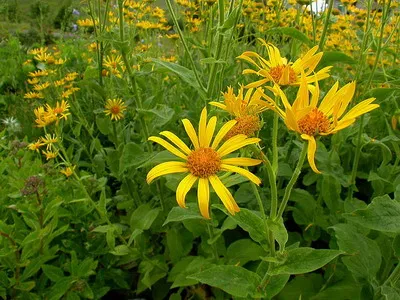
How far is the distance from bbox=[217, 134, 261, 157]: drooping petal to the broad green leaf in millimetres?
492

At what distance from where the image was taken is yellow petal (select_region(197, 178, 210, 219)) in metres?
0.94

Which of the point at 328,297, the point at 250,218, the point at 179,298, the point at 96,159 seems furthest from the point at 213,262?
the point at 96,159

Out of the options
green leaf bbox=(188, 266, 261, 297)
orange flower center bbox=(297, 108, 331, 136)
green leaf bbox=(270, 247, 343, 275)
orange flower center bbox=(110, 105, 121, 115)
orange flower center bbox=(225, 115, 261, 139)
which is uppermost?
orange flower center bbox=(297, 108, 331, 136)

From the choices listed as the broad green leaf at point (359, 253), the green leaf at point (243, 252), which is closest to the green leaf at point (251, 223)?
the broad green leaf at point (359, 253)

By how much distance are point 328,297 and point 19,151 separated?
1.38 meters

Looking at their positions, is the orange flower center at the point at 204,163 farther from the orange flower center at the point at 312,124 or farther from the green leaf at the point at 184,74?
the green leaf at the point at 184,74

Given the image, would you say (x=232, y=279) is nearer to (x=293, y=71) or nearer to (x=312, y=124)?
(x=312, y=124)

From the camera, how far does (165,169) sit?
3.34 feet

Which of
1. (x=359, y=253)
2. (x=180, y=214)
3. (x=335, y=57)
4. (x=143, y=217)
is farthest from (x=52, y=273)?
(x=335, y=57)

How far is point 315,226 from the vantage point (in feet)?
5.90

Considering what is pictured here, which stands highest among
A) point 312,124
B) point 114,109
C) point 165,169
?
point 312,124

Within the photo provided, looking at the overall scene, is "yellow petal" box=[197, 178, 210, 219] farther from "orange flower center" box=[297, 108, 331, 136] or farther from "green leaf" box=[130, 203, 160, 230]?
"green leaf" box=[130, 203, 160, 230]

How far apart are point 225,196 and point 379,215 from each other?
429 millimetres

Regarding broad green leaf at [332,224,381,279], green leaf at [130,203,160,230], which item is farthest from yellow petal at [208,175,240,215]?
green leaf at [130,203,160,230]
